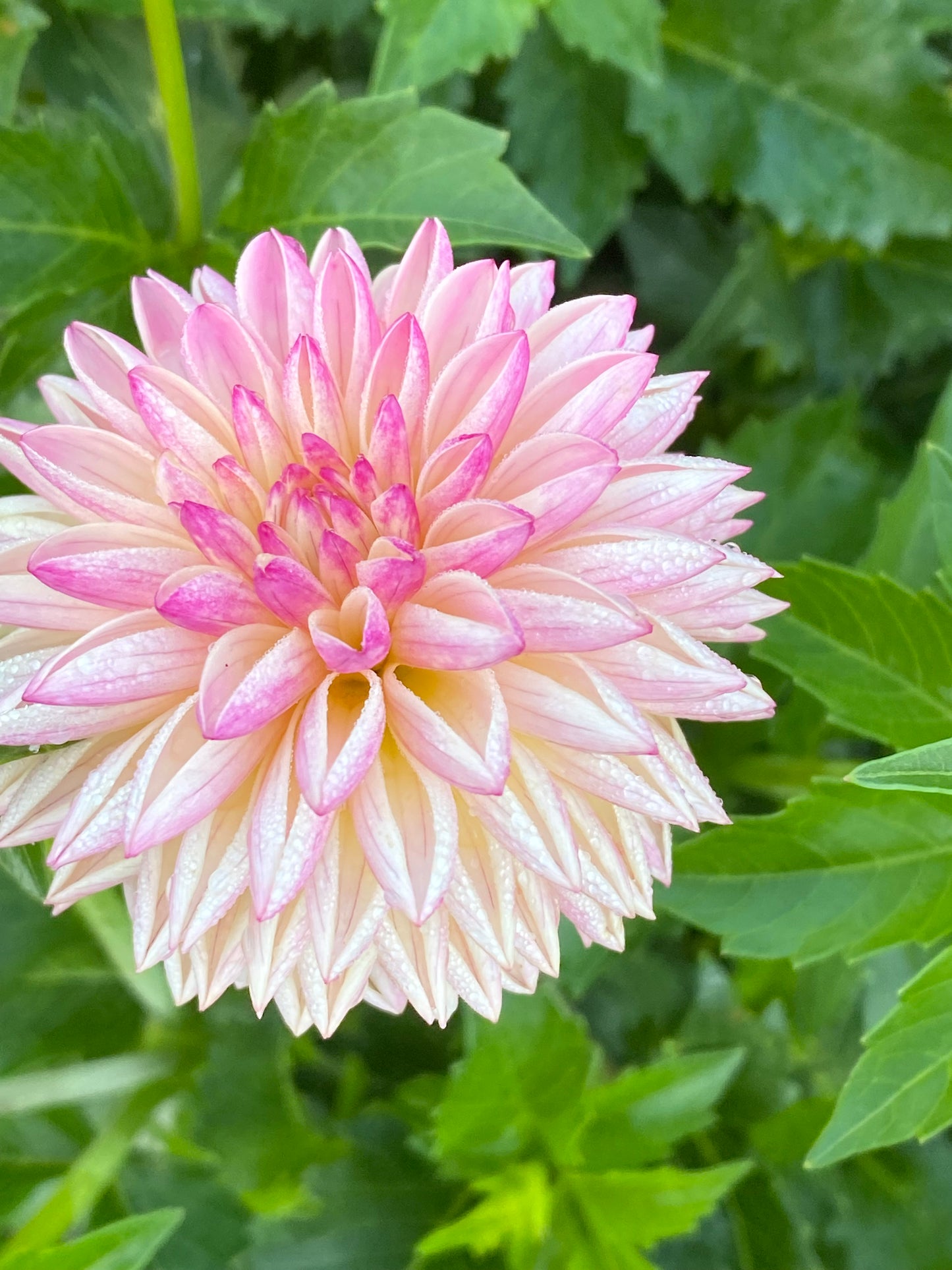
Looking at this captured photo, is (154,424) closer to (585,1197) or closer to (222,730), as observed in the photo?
(222,730)

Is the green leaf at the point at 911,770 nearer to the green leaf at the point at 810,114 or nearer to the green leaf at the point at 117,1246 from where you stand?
the green leaf at the point at 117,1246

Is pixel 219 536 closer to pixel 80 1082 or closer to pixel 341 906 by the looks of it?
pixel 341 906

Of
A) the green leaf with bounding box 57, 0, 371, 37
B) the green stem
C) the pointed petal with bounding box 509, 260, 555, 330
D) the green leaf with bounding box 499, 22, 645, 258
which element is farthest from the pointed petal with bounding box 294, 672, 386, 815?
the green leaf with bounding box 499, 22, 645, 258

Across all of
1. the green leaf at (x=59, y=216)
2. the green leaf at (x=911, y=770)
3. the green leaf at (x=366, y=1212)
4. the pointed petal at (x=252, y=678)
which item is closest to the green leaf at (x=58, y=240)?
the green leaf at (x=59, y=216)

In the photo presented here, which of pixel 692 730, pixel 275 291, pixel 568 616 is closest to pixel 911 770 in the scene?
pixel 568 616

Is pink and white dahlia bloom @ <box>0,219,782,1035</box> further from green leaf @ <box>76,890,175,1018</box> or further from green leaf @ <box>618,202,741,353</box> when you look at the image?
green leaf @ <box>618,202,741,353</box>

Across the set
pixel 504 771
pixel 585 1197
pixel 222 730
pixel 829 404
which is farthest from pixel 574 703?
pixel 829 404
